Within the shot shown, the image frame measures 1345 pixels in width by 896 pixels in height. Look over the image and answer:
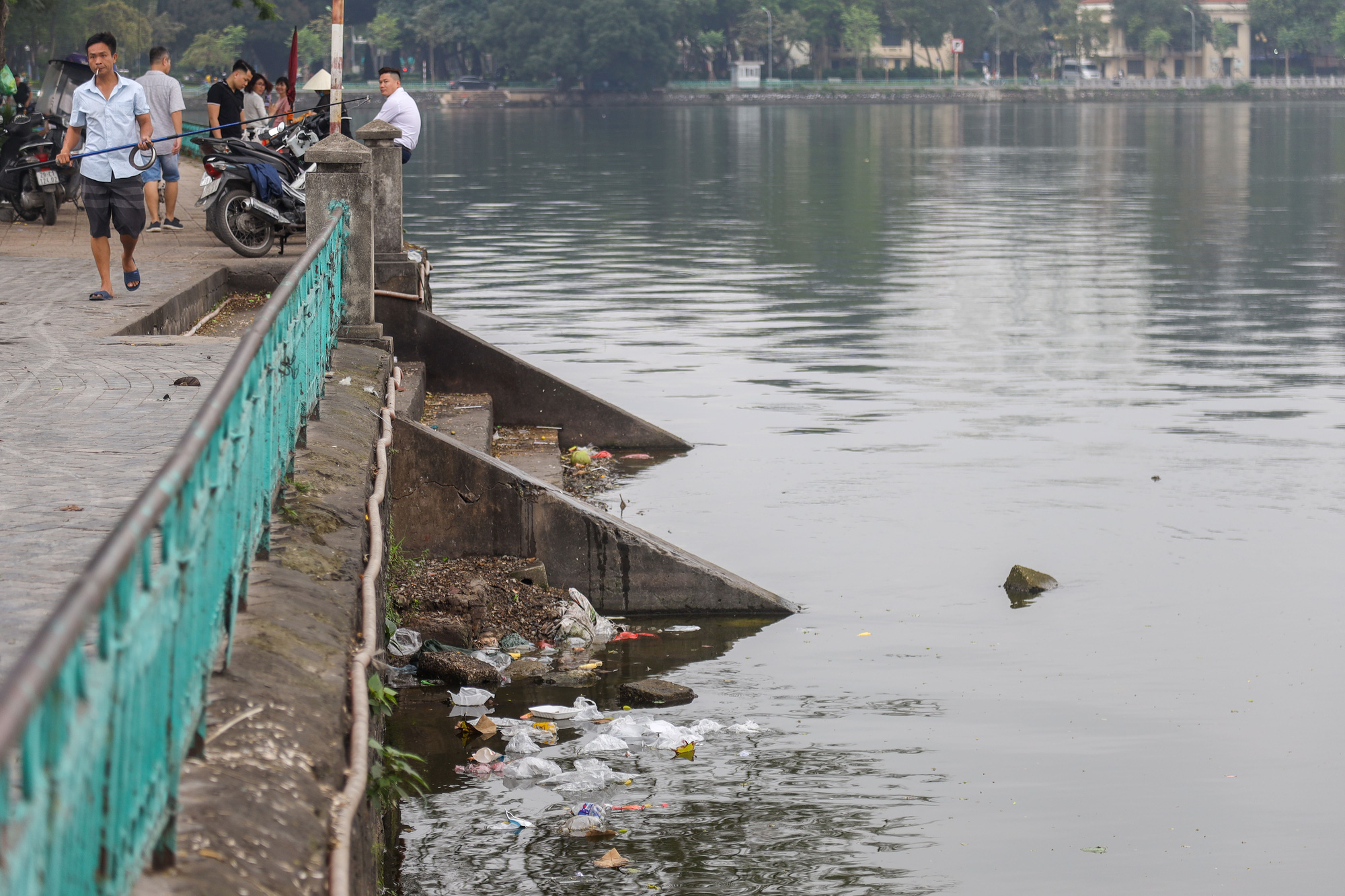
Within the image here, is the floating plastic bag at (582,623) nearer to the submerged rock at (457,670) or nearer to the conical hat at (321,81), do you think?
the submerged rock at (457,670)

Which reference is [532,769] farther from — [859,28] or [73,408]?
[859,28]

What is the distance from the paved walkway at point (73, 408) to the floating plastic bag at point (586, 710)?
7.13 feet

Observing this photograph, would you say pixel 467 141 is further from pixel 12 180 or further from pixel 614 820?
pixel 614 820

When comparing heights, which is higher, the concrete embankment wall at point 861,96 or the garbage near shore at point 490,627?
the concrete embankment wall at point 861,96

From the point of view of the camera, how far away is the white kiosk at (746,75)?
138m

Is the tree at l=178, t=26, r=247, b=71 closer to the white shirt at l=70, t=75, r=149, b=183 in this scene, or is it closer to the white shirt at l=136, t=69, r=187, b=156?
the white shirt at l=136, t=69, r=187, b=156

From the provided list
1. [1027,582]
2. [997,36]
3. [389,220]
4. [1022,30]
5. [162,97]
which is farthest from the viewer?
[1022,30]

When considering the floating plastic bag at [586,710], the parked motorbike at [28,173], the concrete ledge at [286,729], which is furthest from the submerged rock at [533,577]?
the parked motorbike at [28,173]

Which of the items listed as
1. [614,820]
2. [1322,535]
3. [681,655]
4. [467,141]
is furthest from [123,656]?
[467,141]

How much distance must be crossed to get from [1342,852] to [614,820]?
2.76 m

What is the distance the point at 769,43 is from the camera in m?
141

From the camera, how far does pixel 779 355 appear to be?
676 inches

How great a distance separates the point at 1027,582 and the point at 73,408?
5236 mm

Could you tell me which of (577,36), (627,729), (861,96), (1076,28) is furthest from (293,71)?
(1076,28)
